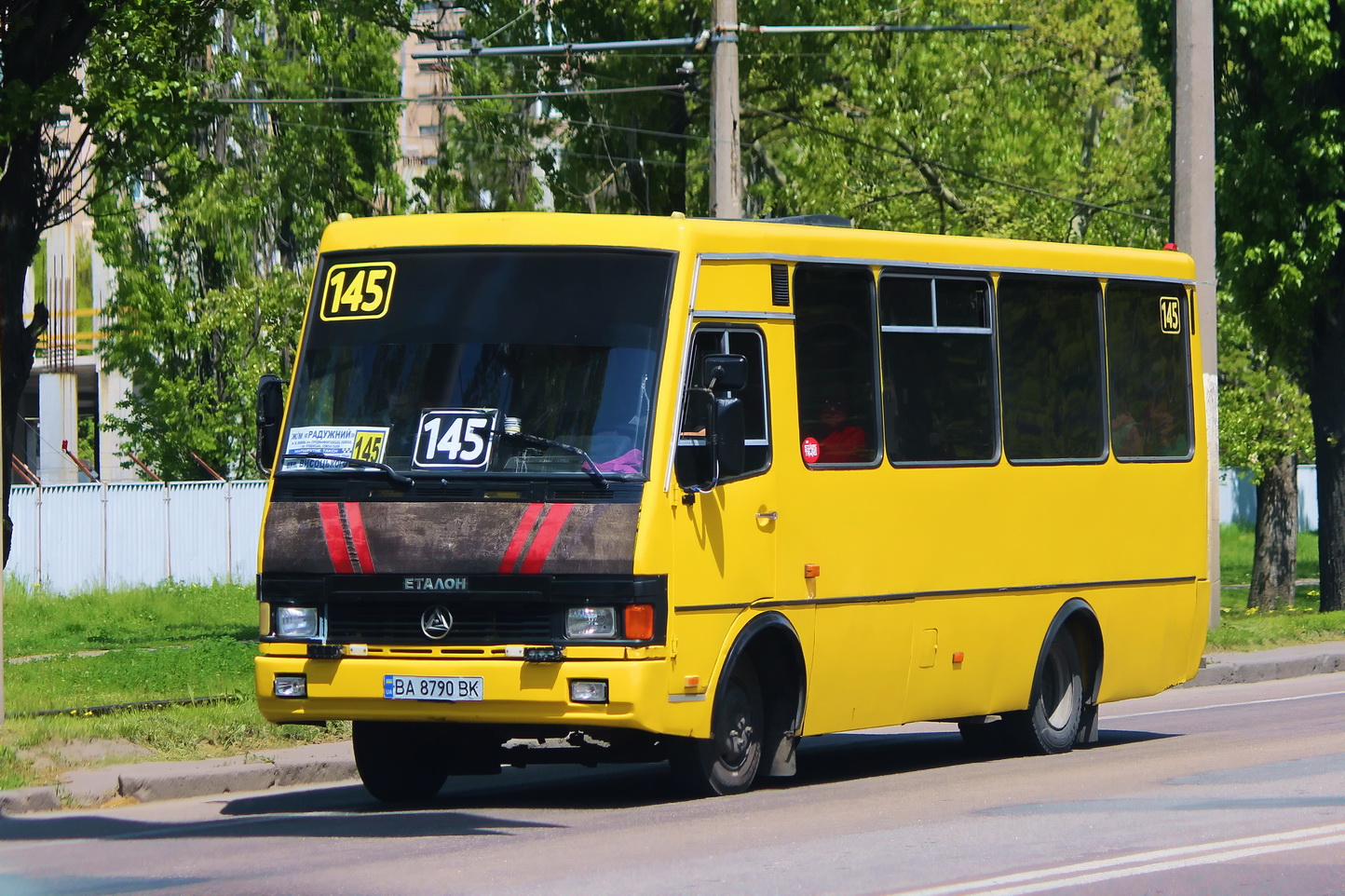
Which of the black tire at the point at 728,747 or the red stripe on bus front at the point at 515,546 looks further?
the black tire at the point at 728,747

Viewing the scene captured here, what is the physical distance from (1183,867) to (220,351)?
→ 3423 cm

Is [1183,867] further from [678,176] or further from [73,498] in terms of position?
[73,498]

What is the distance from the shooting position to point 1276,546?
32.9 meters

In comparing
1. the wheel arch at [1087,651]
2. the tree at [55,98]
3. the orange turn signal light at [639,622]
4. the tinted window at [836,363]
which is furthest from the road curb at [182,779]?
the tree at [55,98]

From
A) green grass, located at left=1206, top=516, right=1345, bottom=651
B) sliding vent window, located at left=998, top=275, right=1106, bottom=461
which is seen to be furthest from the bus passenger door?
green grass, located at left=1206, top=516, right=1345, bottom=651

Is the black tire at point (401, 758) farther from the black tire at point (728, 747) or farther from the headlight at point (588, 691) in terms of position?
the black tire at point (728, 747)

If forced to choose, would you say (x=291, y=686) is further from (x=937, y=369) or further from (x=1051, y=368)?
(x=1051, y=368)

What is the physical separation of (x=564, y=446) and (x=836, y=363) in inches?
80.2

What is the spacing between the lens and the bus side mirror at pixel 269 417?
35.9 ft

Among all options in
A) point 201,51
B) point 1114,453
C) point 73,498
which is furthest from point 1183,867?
point 73,498

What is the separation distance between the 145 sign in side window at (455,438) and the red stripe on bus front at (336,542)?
0.48m

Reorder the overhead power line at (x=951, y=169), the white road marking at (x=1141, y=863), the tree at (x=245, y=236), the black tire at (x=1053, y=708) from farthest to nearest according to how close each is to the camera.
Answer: the tree at (x=245, y=236)
the overhead power line at (x=951, y=169)
the black tire at (x=1053, y=708)
the white road marking at (x=1141, y=863)

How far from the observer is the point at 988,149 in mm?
34594

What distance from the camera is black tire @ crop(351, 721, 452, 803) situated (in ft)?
36.2
